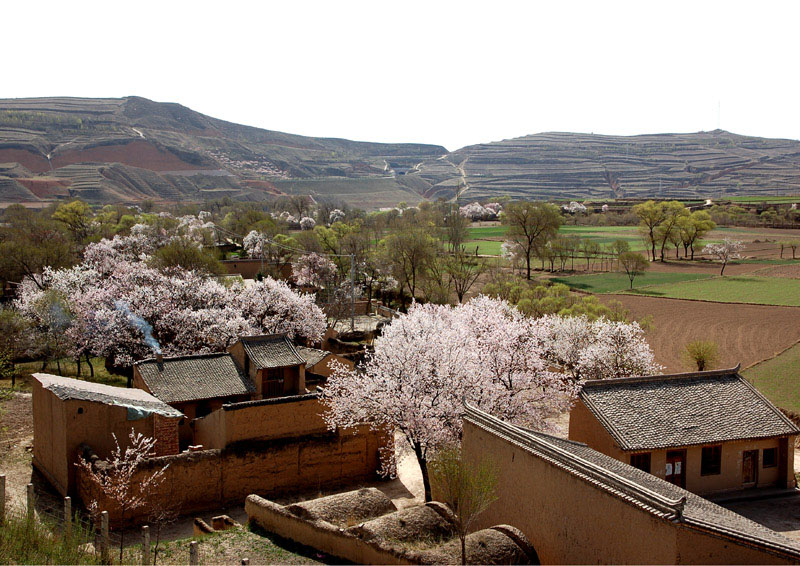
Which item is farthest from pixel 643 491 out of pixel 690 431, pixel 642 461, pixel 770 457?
pixel 770 457

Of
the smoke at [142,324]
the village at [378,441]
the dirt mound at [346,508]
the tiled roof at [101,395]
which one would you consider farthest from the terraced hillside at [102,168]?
the dirt mound at [346,508]

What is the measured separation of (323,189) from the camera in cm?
19150

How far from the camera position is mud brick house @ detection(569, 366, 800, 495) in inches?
801

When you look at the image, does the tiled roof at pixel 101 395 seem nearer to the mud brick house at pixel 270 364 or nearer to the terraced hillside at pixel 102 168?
the mud brick house at pixel 270 364

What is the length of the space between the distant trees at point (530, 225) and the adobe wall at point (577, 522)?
6047cm

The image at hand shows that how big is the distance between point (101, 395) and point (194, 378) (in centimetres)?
629

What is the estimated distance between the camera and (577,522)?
43.5 ft

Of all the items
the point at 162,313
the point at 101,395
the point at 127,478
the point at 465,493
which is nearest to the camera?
the point at 465,493

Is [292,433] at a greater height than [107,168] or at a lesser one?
lesser

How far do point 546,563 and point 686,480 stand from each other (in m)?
8.72

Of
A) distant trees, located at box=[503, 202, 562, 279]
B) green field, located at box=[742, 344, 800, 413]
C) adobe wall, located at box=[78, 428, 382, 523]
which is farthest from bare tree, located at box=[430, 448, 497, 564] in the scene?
distant trees, located at box=[503, 202, 562, 279]

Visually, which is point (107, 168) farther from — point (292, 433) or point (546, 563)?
point (546, 563)

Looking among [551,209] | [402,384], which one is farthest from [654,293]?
[402,384]

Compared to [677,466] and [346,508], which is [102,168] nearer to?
[346,508]
